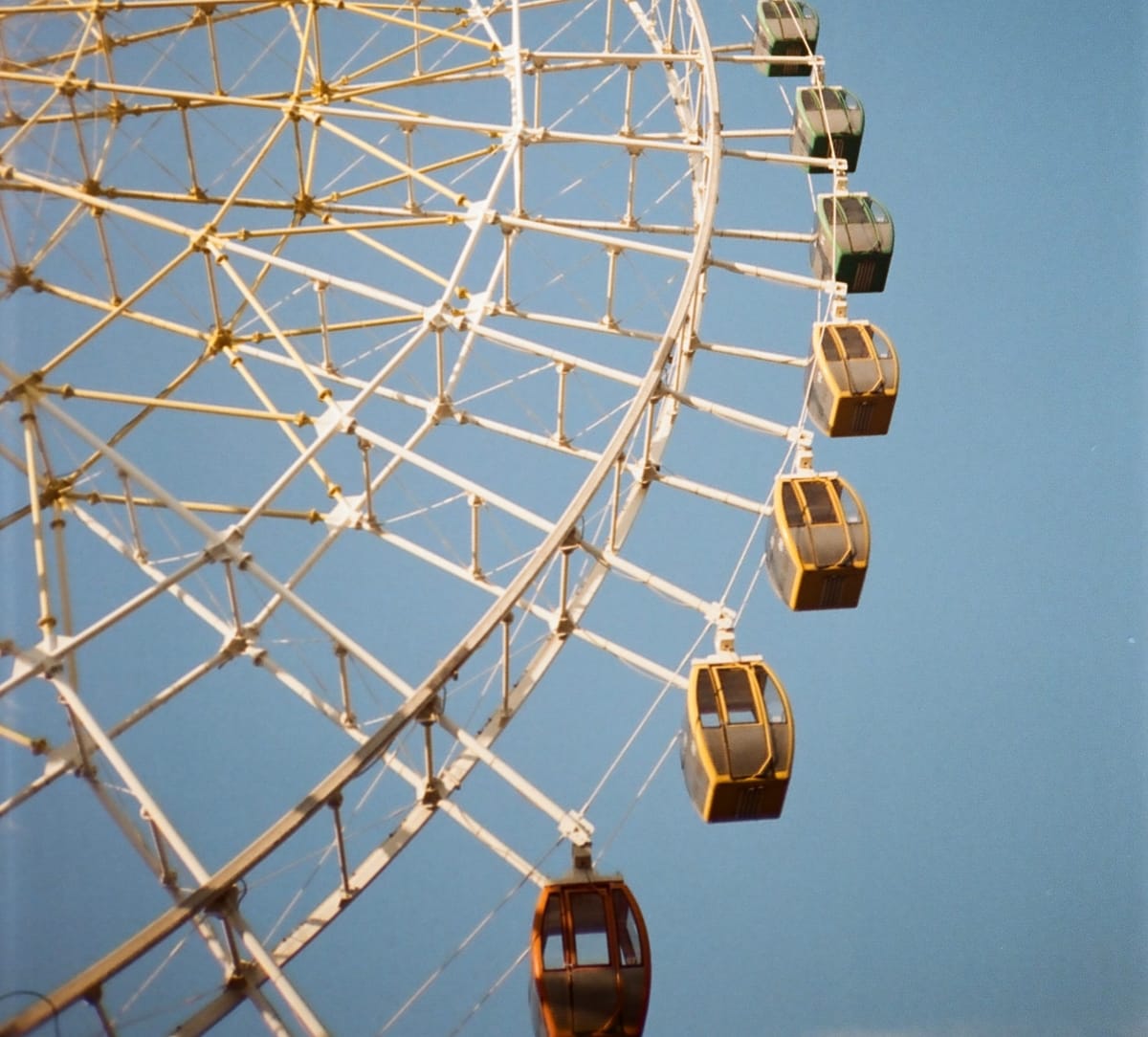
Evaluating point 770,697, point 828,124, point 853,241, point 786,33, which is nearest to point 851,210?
point 853,241

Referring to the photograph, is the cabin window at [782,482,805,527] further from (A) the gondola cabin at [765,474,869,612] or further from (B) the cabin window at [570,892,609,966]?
(B) the cabin window at [570,892,609,966]

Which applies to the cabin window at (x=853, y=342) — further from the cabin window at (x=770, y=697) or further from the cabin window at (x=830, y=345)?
the cabin window at (x=770, y=697)

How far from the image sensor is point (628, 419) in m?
21.0

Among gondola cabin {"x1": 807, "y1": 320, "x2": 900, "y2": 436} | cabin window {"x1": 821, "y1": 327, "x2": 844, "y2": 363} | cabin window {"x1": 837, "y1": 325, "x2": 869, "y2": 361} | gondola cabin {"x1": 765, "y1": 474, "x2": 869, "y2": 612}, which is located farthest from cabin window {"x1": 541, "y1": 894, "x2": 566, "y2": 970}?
cabin window {"x1": 837, "y1": 325, "x2": 869, "y2": 361}

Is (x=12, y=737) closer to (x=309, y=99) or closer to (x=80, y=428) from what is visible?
(x=80, y=428)

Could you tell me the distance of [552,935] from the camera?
18.7 meters

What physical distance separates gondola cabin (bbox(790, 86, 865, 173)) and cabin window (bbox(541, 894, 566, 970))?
17.5 metres

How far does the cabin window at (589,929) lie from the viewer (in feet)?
60.7

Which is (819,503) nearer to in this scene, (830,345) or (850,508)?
(850,508)

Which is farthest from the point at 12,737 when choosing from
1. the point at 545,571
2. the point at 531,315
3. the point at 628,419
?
the point at 531,315

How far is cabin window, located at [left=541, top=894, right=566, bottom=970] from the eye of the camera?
1844 centimetres

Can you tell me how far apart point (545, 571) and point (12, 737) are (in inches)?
280

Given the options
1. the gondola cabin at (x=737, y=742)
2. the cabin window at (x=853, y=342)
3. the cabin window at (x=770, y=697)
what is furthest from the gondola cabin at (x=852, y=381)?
the gondola cabin at (x=737, y=742)

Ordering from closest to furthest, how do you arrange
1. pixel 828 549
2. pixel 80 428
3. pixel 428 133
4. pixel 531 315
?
pixel 80 428 → pixel 828 549 → pixel 531 315 → pixel 428 133
